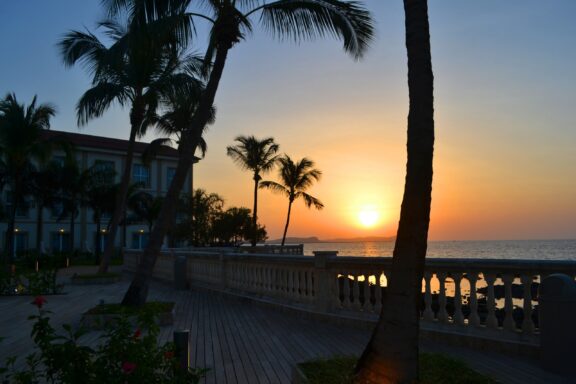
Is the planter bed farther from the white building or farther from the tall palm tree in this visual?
the white building

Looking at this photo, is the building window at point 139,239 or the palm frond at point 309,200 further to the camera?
the building window at point 139,239

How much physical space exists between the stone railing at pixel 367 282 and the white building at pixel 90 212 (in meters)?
36.1

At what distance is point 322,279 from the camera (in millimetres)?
9305

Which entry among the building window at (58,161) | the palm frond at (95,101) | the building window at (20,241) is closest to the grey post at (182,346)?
the palm frond at (95,101)

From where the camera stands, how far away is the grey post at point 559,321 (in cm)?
543

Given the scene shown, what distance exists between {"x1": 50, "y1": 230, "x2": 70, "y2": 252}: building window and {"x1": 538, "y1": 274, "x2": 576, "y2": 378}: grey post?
4985 cm

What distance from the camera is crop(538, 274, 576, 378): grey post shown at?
5434 millimetres

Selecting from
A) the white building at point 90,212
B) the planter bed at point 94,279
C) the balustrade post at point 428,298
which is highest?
the white building at point 90,212

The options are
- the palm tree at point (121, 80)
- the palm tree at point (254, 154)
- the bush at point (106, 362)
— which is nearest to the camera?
the bush at point (106, 362)

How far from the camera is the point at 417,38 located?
4672 millimetres

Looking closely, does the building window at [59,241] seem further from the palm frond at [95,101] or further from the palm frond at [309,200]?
the palm frond at [95,101]

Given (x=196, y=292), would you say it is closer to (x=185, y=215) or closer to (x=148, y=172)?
(x=185, y=215)

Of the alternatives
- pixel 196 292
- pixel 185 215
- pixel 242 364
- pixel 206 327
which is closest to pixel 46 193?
pixel 185 215

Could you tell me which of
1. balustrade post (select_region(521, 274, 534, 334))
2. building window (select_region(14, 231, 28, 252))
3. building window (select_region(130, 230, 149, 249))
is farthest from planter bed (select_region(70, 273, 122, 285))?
building window (select_region(130, 230, 149, 249))
